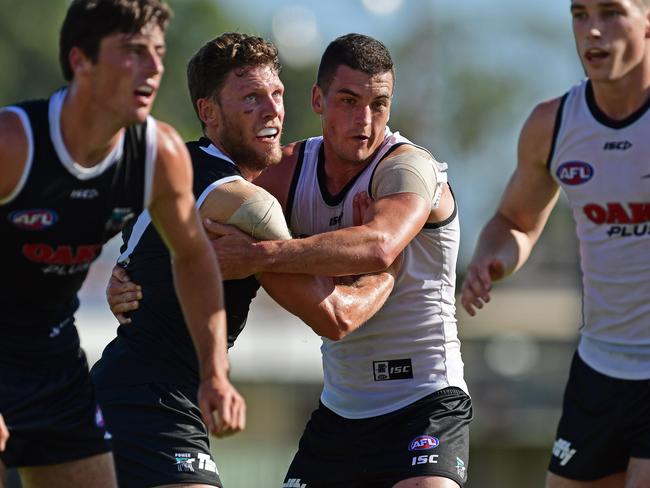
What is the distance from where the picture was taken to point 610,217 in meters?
7.28

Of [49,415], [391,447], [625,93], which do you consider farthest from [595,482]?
[49,415]

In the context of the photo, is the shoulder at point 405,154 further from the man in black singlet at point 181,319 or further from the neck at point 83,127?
the neck at point 83,127

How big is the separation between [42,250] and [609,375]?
9.39 feet

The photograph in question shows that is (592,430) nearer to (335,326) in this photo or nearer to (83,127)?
(335,326)

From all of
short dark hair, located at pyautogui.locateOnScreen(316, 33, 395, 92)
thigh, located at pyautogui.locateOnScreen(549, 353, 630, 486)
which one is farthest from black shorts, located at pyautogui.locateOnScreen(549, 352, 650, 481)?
short dark hair, located at pyautogui.locateOnScreen(316, 33, 395, 92)

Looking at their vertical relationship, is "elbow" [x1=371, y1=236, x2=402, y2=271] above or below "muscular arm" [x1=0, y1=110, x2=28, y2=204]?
below

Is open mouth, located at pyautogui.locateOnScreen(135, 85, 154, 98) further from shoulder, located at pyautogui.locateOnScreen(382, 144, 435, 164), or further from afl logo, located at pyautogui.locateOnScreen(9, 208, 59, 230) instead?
shoulder, located at pyautogui.locateOnScreen(382, 144, 435, 164)

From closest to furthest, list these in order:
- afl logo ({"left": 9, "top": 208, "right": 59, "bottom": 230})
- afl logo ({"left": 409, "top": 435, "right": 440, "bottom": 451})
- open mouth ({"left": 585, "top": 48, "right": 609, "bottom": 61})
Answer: afl logo ({"left": 9, "top": 208, "right": 59, "bottom": 230})
open mouth ({"left": 585, "top": 48, "right": 609, "bottom": 61})
afl logo ({"left": 409, "top": 435, "right": 440, "bottom": 451})

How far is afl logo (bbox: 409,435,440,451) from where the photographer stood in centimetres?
773

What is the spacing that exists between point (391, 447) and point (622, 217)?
5.69 feet

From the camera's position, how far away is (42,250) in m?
6.59

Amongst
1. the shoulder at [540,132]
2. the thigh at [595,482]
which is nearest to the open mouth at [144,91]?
the shoulder at [540,132]

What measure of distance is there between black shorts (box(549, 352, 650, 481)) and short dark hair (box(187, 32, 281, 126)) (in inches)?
95.0

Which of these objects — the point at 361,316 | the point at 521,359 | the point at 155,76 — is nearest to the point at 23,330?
the point at 155,76
